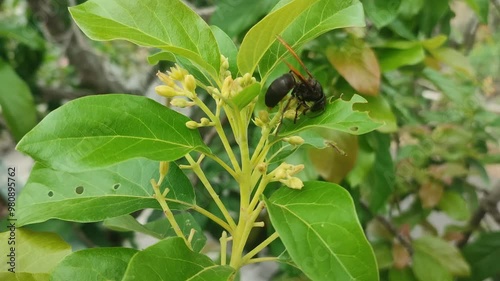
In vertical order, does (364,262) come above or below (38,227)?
above

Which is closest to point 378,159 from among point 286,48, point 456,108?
point 286,48

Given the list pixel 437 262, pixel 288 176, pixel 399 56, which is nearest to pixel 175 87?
pixel 288 176

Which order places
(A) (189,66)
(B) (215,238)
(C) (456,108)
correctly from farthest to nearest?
(C) (456,108) < (B) (215,238) < (A) (189,66)

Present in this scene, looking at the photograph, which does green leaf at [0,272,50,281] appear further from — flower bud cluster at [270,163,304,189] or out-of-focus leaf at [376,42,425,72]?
out-of-focus leaf at [376,42,425,72]

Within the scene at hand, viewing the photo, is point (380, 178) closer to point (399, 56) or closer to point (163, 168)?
point (399, 56)

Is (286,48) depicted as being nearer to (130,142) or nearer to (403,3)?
(130,142)

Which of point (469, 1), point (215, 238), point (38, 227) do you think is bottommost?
point (215, 238)

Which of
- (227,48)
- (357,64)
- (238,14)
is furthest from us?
(238,14)
